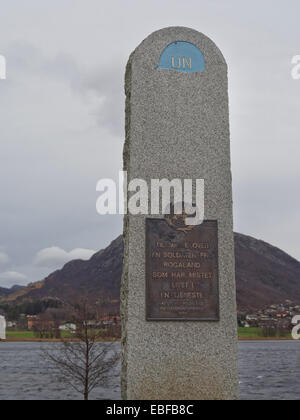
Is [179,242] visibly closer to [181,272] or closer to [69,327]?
[181,272]

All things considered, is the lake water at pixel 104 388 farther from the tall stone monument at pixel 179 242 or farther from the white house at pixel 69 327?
the tall stone monument at pixel 179 242

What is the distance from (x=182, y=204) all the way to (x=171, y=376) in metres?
2.35

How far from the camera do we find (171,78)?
25.4ft

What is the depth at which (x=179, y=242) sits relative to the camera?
7.18 m

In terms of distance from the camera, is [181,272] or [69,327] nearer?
[181,272]

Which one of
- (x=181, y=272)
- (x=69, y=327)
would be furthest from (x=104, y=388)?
(x=181, y=272)

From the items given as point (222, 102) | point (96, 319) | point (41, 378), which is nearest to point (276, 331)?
point (41, 378)

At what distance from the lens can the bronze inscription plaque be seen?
702 centimetres

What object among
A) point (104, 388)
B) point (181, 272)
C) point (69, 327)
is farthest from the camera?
point (104, 388)

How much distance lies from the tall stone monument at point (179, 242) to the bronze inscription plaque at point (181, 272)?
0.01 metres

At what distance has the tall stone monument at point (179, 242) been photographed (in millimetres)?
6961

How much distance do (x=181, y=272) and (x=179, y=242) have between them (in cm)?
41

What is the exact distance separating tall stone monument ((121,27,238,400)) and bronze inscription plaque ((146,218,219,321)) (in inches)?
0.5

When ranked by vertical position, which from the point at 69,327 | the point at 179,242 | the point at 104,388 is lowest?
the point at 104,388
